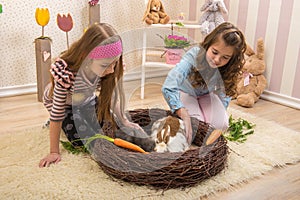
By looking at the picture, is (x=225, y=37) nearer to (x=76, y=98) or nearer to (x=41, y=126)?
(x=76, y=98)

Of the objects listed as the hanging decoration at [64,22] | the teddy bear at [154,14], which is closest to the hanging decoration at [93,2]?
the hanging decoration at [64,22]

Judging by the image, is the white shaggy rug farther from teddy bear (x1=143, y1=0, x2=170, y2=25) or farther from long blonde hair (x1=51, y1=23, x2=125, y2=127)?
teddy bear (x1=143, y1=0, x2=170, y2=25)

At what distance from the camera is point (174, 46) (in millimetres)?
2096

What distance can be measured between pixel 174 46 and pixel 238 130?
69 centimetres

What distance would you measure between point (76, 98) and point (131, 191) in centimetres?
49

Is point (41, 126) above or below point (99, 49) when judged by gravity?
below

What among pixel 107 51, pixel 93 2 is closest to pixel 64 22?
pixel 93 2

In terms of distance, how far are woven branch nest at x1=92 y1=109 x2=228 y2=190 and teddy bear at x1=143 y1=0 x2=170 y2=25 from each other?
1.10 metres

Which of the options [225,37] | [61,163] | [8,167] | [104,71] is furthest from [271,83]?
[8,167]

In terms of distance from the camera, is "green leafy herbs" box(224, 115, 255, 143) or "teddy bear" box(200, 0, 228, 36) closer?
"green leafy herbs" box(224, 115, 255, 143)

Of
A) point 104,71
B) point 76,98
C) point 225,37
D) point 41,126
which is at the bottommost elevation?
point 41,126

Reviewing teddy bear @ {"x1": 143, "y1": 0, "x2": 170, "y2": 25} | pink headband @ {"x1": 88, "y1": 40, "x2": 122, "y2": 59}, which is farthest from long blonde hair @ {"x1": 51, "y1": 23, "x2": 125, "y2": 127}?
teddy bear @ {"x1": 143, "y1": 0, "x2": 170, "y2": 25}

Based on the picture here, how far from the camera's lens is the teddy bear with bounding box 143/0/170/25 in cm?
214

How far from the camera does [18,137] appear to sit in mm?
1542
